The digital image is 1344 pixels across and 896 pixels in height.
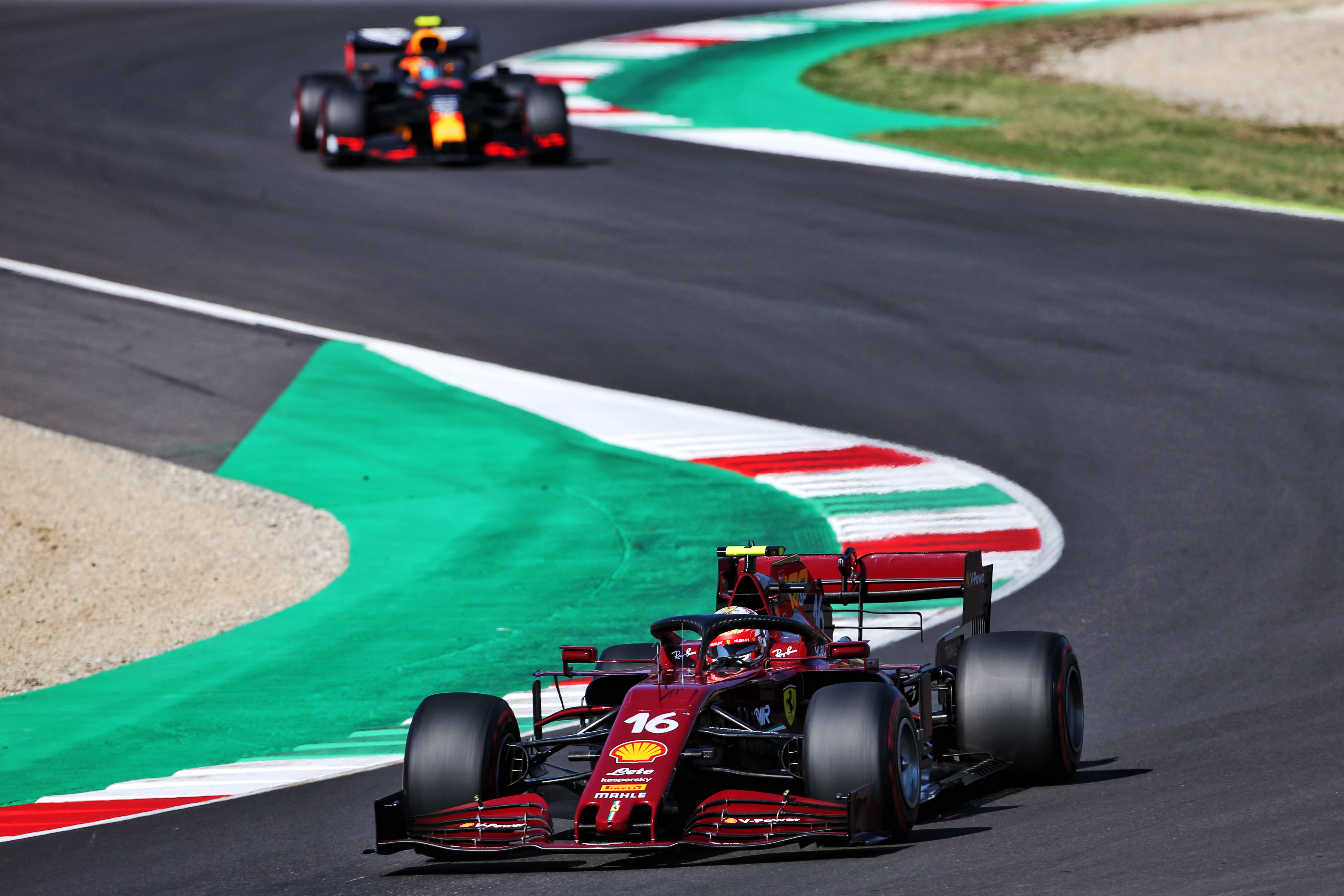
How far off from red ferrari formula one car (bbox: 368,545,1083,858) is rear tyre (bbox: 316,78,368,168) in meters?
16.6

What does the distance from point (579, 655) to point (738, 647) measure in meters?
0.78

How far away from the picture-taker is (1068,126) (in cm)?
2809

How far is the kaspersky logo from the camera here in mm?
7496

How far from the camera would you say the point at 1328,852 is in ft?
21.8

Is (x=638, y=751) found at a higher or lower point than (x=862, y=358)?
higher

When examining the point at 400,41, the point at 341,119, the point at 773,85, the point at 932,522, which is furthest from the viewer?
the point at 773,85

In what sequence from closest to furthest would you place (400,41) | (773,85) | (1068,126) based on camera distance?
(400,41)
(1068,126)
(773,85)

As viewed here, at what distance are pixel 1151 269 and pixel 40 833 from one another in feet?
47.0

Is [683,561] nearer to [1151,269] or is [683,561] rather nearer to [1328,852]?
[1328,852]

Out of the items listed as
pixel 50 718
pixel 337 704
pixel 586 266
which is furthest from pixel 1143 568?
pixel 586 266

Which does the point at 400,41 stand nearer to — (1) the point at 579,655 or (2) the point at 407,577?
(2) the point at 407,577

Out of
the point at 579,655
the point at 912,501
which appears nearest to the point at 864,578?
the point at 579,655

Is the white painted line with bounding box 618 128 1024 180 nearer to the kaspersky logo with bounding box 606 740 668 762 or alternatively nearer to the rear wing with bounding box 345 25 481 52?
the rear wing with bounding box 345 25 481 52

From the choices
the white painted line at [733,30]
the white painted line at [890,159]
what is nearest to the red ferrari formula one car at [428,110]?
the white painted line at [890,159]
